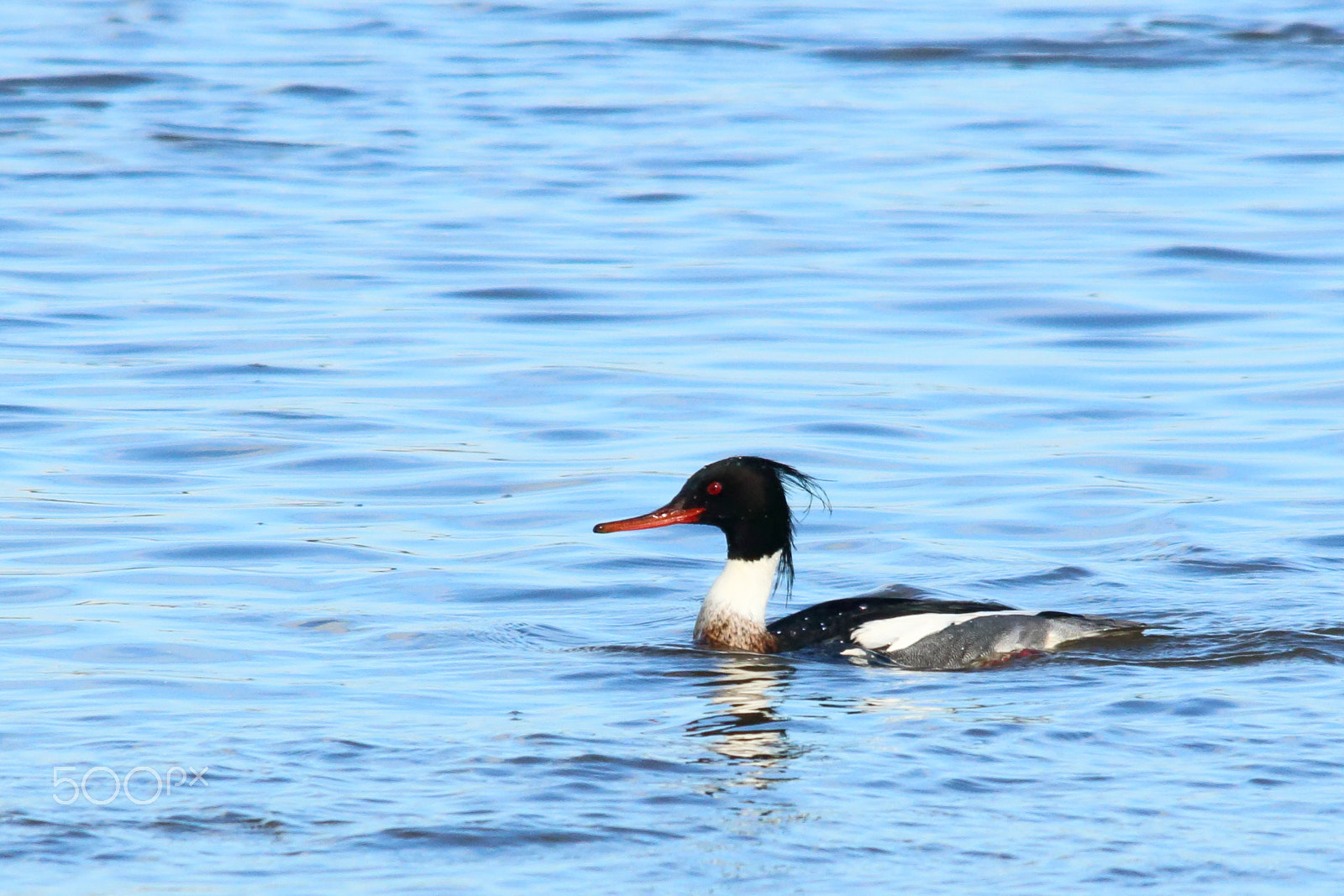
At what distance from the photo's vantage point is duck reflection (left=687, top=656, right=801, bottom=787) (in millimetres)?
7250

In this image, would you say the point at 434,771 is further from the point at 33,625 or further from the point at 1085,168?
the point at 1085,168

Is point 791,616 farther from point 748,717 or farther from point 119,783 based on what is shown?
point 119,783

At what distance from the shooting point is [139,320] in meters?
15.8

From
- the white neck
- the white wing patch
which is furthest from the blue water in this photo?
the white neck

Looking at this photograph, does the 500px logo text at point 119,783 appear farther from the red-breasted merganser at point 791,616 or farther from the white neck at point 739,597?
the white neck at point 739,597

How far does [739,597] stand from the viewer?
924cm

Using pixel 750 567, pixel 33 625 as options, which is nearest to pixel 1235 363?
pixel 750 567

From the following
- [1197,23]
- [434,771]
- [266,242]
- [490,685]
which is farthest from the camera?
[1197,23]

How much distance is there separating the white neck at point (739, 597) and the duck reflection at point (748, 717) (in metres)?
0.21

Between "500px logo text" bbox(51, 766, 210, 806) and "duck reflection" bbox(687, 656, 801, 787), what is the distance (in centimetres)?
171

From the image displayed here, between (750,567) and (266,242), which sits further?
(266,242)

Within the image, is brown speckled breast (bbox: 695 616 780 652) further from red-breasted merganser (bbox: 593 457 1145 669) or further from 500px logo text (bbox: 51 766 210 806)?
500px logo text (bbox: 51 766 210 806)

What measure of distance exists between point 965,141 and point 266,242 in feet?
28.3

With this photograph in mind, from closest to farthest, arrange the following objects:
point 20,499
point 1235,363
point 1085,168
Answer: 1. point 20,499
2. point 1235,363
3. point 1085,168
